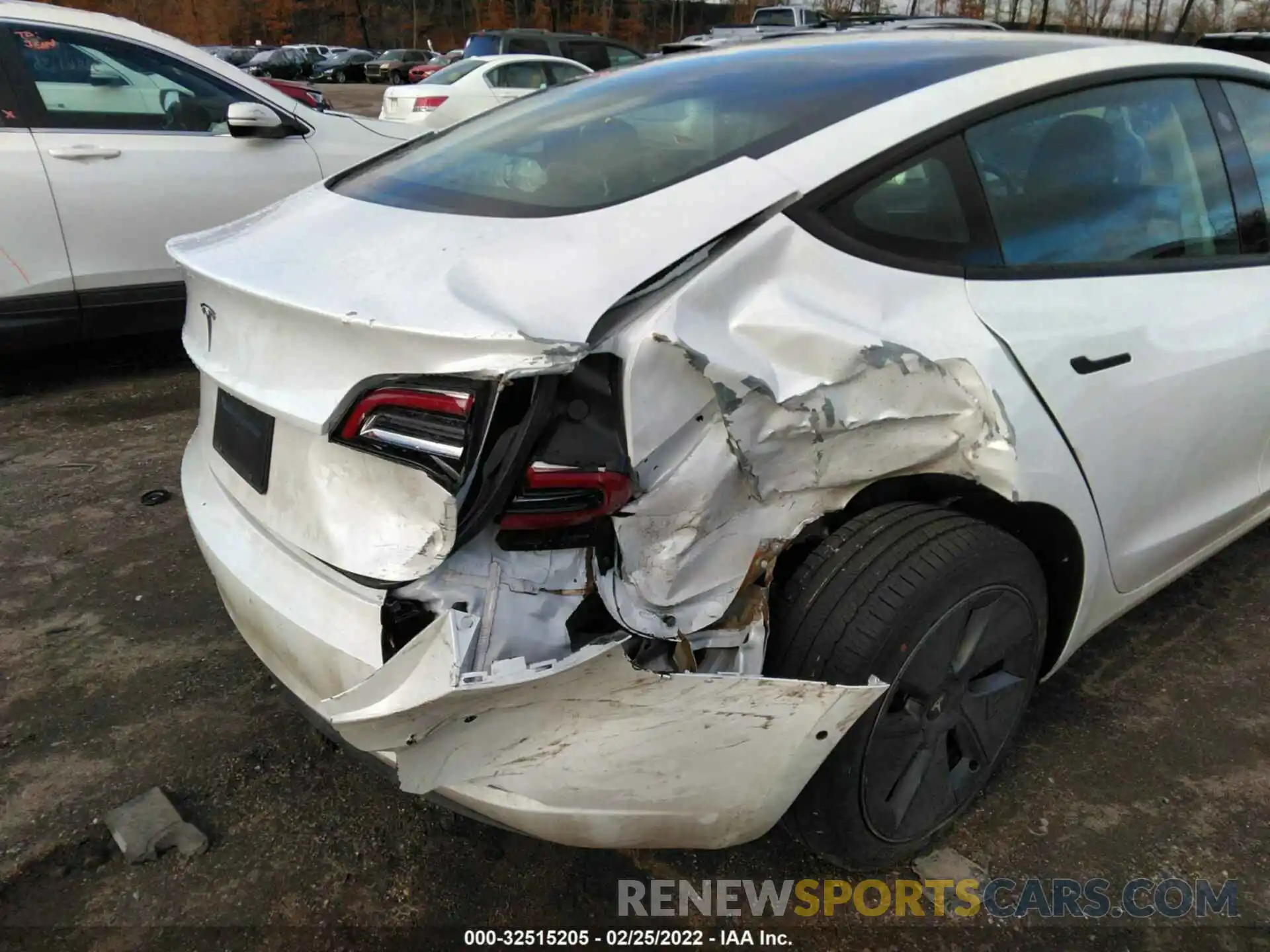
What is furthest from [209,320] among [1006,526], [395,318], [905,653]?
[1006,526]

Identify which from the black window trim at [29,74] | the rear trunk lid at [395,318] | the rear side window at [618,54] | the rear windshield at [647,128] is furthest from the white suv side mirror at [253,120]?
the rear side window at [618,54]

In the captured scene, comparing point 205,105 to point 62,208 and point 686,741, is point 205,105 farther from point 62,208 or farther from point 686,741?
point 686,741

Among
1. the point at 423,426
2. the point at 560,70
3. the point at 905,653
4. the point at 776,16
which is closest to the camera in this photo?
the point at 423,426

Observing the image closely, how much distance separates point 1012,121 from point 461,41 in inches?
2471

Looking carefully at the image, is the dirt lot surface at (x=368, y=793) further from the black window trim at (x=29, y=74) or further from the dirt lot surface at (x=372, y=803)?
the black window trim at (x=29, y=74)

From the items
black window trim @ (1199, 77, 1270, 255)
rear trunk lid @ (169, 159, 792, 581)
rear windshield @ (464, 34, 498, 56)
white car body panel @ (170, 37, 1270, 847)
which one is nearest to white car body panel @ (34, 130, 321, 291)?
rear trunk lid @ (169, 159, 792, 581)

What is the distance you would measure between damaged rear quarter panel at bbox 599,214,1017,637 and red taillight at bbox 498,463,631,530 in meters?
0.04

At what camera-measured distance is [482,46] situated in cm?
1400

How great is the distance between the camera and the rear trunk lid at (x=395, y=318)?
4.48ft

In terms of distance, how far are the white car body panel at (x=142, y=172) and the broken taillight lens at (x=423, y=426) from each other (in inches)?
144

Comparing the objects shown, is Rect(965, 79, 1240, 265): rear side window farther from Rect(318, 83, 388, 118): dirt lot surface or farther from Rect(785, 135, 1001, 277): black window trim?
Rect(318, 83, 388, 118): dirt lot surface

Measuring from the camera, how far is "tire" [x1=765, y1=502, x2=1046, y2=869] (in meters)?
1.62

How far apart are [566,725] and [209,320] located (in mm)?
1155

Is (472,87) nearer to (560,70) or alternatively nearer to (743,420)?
(560,70)
